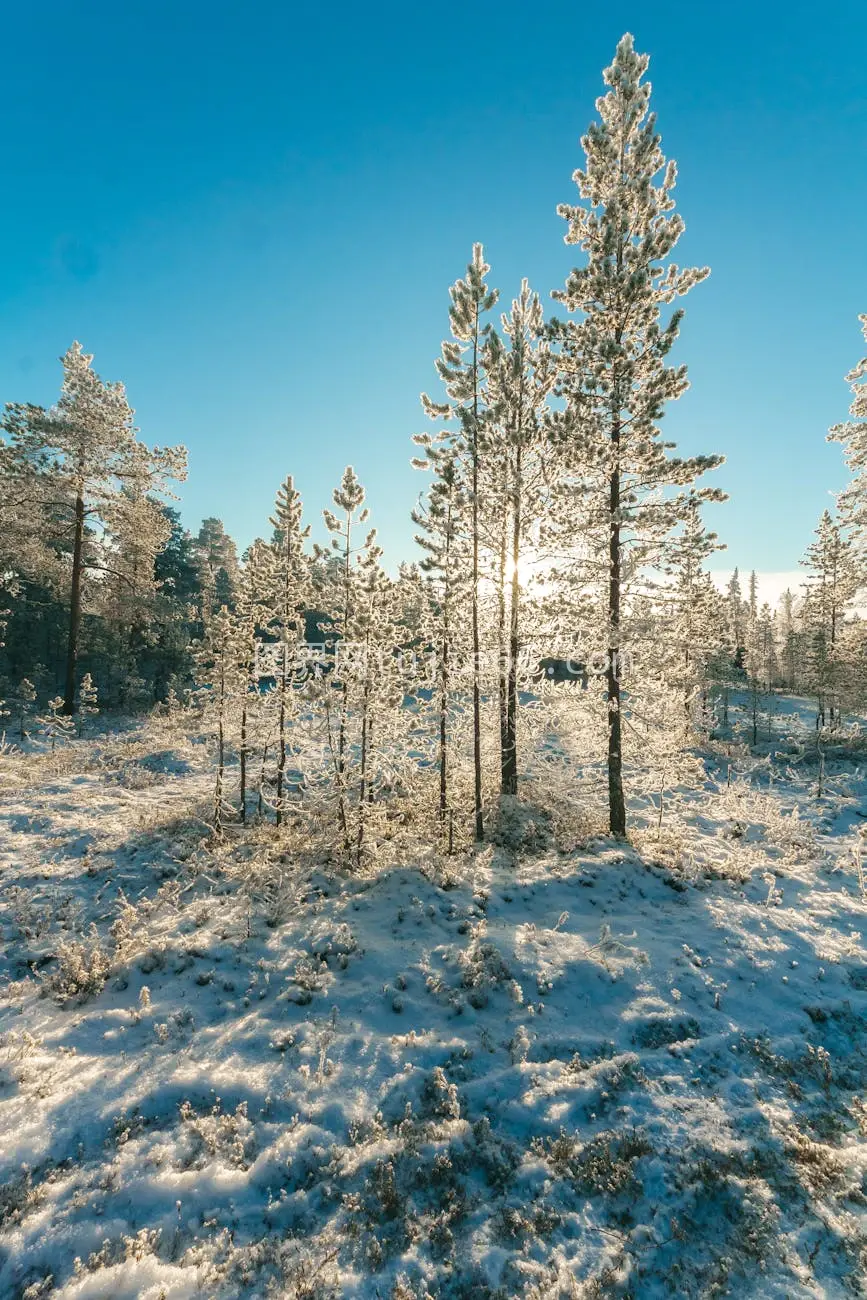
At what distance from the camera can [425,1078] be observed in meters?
6.60

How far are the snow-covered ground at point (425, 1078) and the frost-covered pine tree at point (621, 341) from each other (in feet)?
18.9

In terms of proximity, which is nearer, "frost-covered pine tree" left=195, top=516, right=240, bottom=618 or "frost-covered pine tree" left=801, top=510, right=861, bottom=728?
"frost-covered pine tree" left=801, top=510, right=861, bottom=728

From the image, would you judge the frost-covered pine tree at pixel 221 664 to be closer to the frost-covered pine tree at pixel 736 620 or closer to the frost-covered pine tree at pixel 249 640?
the frost-covered pine tree at pixel 249 640

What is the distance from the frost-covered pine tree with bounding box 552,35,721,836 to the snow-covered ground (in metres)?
5.77

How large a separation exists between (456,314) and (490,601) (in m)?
8.77

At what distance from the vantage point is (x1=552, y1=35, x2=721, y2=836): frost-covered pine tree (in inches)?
498

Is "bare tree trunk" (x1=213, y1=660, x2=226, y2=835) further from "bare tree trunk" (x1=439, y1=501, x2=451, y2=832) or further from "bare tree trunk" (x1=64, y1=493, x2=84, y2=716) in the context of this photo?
"bare tree trunk" (x1=64, y1=493, x2=84, y2=716)

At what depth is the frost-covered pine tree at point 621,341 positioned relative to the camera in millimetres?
12656

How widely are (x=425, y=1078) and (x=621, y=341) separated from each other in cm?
1616

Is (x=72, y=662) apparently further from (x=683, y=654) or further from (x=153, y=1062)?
(x=683, y=654)

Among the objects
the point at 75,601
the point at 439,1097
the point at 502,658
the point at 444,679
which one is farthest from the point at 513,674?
the point at 75,601

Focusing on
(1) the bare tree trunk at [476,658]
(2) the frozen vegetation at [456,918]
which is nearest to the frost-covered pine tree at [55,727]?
(2) the frozen vegetation at [456,918]

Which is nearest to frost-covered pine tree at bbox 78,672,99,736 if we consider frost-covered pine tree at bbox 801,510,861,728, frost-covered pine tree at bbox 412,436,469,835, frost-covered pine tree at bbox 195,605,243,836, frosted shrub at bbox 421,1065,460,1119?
frost-covered pine tree at bbox 195,605,243,836

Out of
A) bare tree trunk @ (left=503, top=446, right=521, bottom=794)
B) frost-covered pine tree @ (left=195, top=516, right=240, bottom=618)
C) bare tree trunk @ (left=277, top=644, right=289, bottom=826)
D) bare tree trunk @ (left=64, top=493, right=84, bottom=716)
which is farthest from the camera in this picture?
frost-covered pine tree @ (left=195, top=516, right=240, bottom=618)
